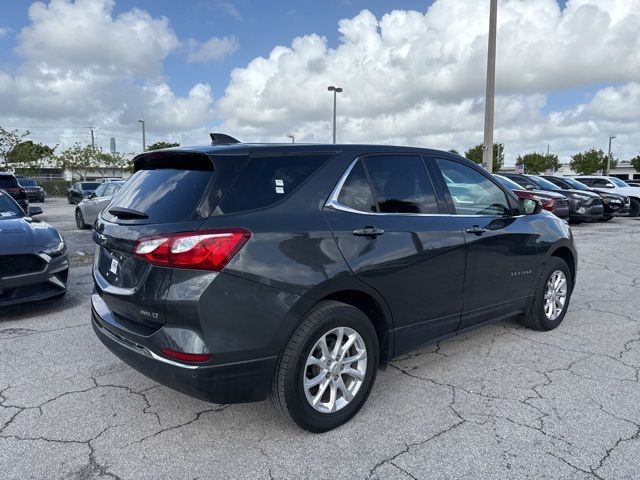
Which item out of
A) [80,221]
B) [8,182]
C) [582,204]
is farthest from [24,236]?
[582,204]

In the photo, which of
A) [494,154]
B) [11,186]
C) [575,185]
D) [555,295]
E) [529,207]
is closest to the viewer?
[529,207]

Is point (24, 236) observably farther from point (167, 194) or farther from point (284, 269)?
point (284, 269)

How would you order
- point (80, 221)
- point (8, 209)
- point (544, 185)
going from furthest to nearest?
point (544, 185), point (80, 221), point (8, 209)

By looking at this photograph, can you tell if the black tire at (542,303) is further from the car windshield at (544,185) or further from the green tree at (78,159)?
the green tree at (78,159)

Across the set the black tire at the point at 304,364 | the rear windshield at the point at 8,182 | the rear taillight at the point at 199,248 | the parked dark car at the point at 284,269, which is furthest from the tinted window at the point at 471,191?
the rear windshield at the point at 8,182

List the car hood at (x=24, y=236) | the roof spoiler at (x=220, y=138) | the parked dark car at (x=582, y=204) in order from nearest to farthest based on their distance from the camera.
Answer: the roof spoiler at (x=220, y=138) < the car hood at (x=24, y=236) < the parked dark car at (x=582, y=204)

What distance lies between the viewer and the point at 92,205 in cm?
1388

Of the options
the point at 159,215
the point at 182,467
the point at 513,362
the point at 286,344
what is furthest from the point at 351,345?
the point at 513,362

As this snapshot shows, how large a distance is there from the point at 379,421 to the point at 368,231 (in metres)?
1.20

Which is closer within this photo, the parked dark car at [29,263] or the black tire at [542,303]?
the black tire at [542,303]

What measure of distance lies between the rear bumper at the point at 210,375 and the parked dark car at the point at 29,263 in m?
2.94

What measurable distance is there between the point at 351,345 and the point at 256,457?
2.73 ft

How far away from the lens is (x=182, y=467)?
2611 mm

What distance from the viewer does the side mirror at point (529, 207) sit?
4461 millimetres
